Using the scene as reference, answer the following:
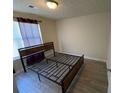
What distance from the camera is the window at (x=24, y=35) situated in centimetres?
347

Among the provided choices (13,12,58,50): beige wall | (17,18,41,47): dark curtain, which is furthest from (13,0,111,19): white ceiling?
(13,12,58,50): beige wall

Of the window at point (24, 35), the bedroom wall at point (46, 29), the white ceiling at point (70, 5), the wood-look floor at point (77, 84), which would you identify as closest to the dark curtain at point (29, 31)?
the window at point (24, 35)

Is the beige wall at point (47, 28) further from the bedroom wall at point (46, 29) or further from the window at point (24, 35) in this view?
the window at point (24, 35)

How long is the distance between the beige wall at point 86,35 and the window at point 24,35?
4.98 ft

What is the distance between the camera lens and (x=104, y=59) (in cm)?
400

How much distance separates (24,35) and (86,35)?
2.78 meters

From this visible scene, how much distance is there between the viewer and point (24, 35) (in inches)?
147

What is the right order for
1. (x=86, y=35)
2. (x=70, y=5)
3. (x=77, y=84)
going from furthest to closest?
(x=86, y=35) → (x=70, y=5) → (x=77, y=84)

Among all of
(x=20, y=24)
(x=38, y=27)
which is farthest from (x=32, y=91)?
(x=38, y=27)

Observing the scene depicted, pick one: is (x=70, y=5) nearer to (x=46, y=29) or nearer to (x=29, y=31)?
(x=29, y=31)

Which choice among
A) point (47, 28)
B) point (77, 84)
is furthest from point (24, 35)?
point (77, 84)

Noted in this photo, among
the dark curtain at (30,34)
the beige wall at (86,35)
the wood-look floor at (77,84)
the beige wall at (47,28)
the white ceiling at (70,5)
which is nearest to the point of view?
the wood-look floor at (77,84)
